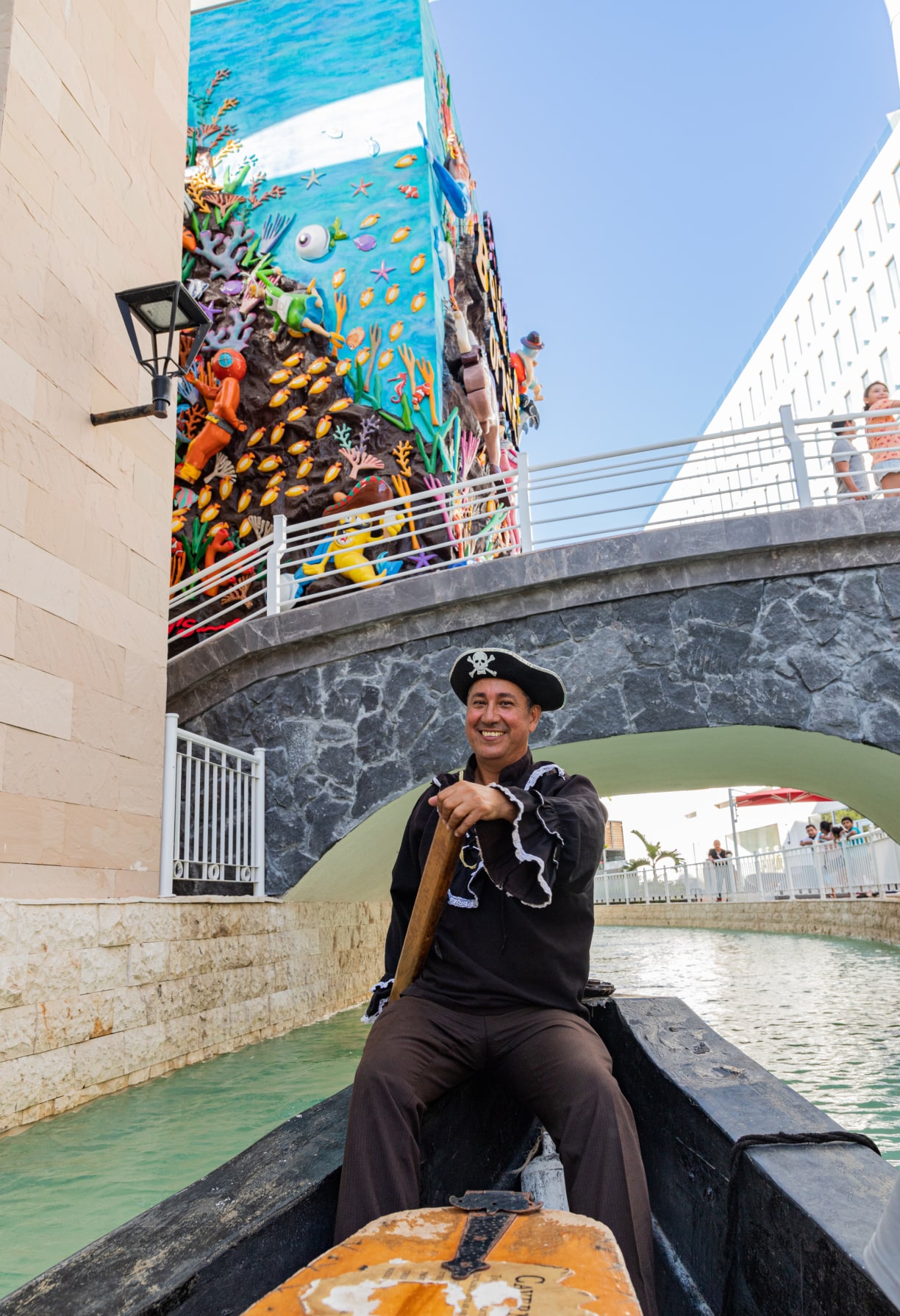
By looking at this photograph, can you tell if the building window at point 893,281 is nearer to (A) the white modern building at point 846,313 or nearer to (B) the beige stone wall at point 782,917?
(A) the white modern building at point 846,313

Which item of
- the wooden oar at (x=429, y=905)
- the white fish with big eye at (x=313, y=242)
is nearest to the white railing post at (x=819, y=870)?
the white fish with big eye at (x=313, y=242)

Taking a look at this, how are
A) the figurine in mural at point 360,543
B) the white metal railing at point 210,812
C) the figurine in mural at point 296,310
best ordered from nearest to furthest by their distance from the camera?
the white metal railing at point 210,812
the figurine in mural at point 360,543
the figurine in mural at point 296,310

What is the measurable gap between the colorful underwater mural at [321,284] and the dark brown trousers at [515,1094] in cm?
838

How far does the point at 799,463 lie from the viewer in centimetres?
719

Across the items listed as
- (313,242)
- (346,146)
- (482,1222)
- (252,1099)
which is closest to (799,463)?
(252,1099)

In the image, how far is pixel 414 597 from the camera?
740 centimetres

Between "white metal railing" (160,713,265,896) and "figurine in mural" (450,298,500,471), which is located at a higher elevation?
"figurine in mural" (450,298,500,471)

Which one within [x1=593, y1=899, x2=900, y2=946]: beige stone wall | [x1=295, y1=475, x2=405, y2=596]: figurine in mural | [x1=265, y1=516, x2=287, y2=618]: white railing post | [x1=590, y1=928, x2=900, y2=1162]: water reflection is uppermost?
[x1=295, y1=475, x2=405, y2=596]: figurine in mural

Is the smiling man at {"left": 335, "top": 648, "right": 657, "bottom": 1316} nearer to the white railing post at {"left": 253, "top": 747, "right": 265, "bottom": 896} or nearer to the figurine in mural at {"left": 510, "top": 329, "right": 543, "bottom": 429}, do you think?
the white railing post at {"left": 253, "top": 747, "right": 265, "bottom": 896}

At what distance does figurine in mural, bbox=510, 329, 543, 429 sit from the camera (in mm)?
17922

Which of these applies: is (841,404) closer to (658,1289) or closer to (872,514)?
(872,514)

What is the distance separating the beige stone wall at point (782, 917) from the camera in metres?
12.5

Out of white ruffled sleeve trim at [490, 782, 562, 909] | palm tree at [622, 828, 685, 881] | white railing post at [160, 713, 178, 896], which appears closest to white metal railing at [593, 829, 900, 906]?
white railing post at [160, 713, 178, 896]

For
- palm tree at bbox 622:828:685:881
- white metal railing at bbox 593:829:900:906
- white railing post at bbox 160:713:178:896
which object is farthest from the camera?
palm tree at bbox 622:828:685:881
